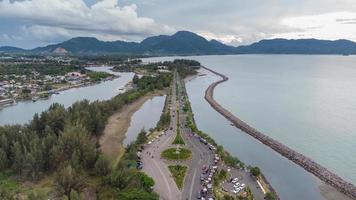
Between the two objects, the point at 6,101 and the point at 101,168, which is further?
the point at 6,101

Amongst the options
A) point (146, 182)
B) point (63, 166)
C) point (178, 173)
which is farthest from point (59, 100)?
point (146, 182)

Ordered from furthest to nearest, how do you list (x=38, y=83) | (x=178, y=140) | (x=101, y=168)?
(x=38, y=83) < (x=178, y=140) < (x=101, y=168)

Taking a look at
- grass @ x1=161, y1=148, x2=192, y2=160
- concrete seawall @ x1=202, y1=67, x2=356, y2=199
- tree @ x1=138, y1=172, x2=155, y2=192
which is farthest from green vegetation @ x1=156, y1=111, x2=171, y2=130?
tree @ x1=138, y1=172, x2=155, y2=192

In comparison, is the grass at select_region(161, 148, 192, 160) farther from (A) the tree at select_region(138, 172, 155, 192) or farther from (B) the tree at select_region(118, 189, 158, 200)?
(B) the tree at select_region(118, 189, 158, 200)

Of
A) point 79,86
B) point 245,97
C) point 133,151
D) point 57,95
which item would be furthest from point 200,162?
point 79,86

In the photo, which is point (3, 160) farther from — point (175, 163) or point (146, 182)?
point (175, 163)

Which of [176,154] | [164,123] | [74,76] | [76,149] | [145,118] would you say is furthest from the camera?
[74,76]

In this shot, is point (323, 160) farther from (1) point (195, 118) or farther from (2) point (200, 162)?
(1) point (195, 118)
